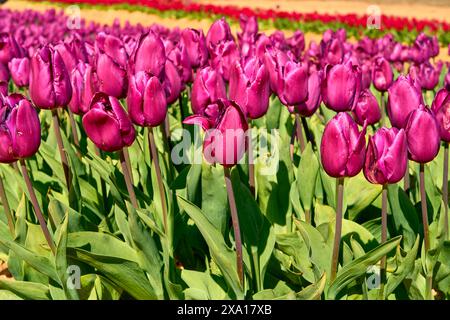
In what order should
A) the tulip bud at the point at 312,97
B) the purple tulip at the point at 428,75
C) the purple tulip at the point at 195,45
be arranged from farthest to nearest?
1. the purple tulip at the point at 428,75
2. the purple tulip at the point at 195,45
3. the tulip bud at the point at 312,97

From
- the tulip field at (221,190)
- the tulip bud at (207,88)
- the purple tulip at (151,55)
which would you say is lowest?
the tulip field at (221,190)

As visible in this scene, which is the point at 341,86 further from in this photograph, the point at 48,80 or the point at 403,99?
the point at 48,80

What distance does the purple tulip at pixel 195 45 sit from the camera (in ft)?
9.25

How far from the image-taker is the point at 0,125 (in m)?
1.76

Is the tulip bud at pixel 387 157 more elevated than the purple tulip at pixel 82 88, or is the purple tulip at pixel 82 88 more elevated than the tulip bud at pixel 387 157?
the purple tulip at pixel 82 88

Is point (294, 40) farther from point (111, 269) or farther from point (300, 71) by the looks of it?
point (111, 269)

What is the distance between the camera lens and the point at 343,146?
1.63 m

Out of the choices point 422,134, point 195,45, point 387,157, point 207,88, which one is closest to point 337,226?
point 387,157

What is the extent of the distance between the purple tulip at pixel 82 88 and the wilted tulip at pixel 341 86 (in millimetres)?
923

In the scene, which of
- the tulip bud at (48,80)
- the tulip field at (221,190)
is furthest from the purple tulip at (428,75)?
the tulip bud at (48,80)

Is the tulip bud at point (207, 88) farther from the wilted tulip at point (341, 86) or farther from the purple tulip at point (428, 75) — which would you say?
the purple tulip at point (428, 75)

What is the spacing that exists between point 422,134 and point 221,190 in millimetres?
774

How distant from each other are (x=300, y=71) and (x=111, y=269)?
3.26ft
